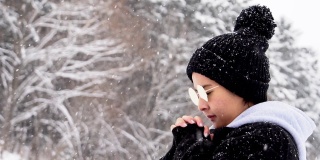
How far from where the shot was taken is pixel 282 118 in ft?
5.03

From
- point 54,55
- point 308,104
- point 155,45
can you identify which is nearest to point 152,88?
point 155,45

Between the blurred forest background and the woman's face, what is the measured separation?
1231 centimetres

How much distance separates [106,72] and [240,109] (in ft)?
44.4

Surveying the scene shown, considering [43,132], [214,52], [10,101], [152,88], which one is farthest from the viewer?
[152,88]

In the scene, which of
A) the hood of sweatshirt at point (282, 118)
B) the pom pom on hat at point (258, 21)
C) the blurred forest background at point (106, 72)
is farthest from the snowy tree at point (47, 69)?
the hood of sweatshirt at point (282, 118)

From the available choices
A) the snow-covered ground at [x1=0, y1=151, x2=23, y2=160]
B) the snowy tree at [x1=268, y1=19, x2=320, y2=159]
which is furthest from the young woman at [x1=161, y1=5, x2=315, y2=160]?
the snowy tree at [x1=268, y1=19, x2=320, y2=159]

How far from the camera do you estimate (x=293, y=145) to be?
1.48 meters

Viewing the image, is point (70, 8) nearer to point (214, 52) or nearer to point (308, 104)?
point (308, 104)

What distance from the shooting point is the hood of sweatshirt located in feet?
4.94

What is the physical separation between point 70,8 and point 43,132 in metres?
3.56

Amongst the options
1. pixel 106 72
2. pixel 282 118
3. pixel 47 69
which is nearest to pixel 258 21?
pixel 282 118

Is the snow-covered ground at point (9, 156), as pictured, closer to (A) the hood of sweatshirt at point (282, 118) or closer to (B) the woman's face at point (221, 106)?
(B) the woman's face at point (221, 106)

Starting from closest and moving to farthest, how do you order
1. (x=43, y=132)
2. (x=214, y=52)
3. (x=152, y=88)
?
(x=214, y=52), (x=43, y=132), (x=152, y=88)

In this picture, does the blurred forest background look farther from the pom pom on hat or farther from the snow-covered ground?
the pom pom on hat
